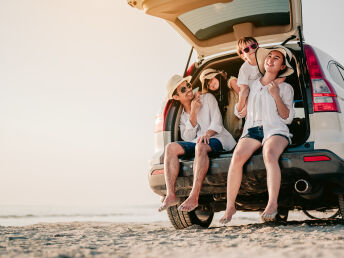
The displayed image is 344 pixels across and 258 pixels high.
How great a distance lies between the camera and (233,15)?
432 centimetres

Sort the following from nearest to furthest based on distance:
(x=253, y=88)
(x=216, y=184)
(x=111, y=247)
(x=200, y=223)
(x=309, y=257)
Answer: (x=309, y=257), (x=111, y=247), (x=216, y=184), (x=253, y=88), (x=200, y=223)

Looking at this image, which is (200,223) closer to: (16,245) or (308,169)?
(308,169)

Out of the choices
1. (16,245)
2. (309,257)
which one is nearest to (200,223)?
(16,245)

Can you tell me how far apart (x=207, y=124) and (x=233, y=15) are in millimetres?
1181

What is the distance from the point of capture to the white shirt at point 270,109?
12.0 feet

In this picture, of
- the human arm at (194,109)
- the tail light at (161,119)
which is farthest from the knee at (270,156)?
the tail light at (161,119)

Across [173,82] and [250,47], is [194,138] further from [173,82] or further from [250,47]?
[250,47]

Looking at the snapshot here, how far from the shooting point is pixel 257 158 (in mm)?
3514

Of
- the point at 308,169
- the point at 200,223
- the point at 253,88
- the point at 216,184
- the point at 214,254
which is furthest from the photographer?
the point at 200,223

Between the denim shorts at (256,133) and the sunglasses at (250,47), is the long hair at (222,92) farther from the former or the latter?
the denim shorts at (256,133)

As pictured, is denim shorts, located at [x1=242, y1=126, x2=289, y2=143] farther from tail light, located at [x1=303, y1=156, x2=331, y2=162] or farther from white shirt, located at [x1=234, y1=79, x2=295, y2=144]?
tail light, located at [x1=303, y1=156, x2=331, y2=162]

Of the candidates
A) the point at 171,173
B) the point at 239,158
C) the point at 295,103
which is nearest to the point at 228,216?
the point at 239,158

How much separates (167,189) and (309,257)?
6.38ft

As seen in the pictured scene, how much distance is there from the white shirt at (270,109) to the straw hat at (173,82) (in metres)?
0.78
